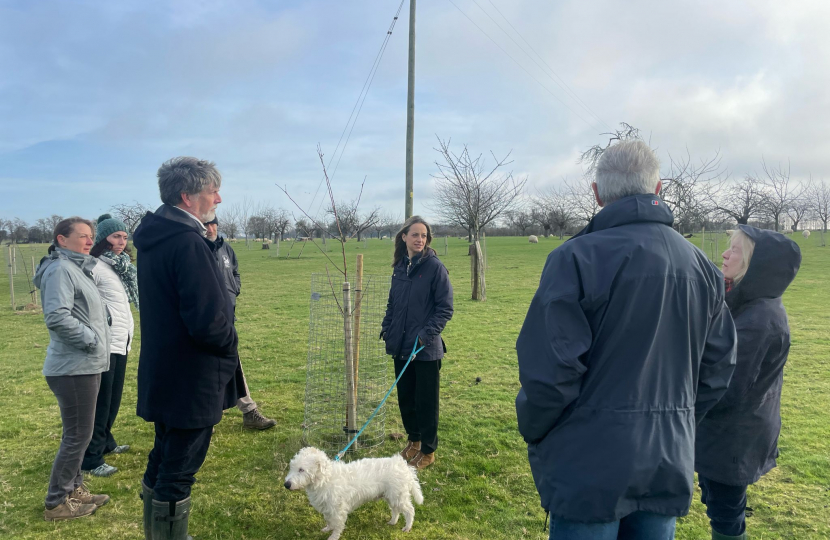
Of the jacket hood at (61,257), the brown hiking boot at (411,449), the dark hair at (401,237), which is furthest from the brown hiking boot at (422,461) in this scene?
the jacket hood at (61,257)

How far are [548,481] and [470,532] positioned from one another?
6.24 feet

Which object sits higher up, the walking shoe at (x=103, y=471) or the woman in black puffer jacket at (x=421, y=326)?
the woman in black puffer jacket at (x=421, y=326)

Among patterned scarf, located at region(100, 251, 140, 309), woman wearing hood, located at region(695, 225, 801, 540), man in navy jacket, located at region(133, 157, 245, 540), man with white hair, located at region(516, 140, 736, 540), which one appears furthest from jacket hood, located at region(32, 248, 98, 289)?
woman wearing hood, located at region(695, 225, 801, 540)

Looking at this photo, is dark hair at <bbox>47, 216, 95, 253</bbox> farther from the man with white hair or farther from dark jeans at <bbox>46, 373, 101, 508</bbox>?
the man with white hair

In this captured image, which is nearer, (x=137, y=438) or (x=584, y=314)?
(x=584, y=314)

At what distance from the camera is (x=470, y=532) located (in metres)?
3.35

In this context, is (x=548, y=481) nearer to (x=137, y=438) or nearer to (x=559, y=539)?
(x=559, y=539)

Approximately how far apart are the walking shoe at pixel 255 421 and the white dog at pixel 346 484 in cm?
193

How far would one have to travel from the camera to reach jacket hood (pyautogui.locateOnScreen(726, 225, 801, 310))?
2617 millimetres

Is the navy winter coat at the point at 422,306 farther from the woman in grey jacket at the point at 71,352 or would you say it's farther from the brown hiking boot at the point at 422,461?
the woman in grey jacket at the point at 71,352

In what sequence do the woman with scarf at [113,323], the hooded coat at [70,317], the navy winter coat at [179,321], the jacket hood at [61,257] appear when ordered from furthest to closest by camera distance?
the woman with scarf at [113,323] < the jacket hood at [61,257] < the hooded coat at [70,317] < the navy winter coat at [179,321]

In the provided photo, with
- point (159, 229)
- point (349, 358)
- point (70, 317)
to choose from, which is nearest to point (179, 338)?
point (159, 229)

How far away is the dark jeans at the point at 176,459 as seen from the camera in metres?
2.66

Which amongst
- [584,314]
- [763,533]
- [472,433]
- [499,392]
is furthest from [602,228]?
[499,392]
